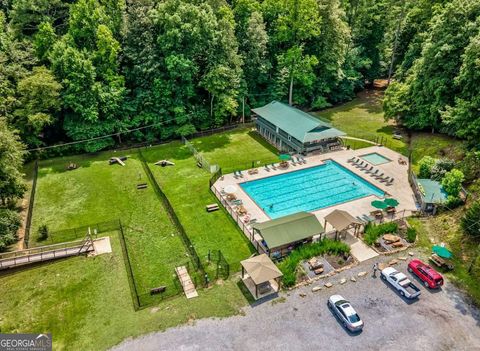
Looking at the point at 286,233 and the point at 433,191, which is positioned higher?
the point at 433,191

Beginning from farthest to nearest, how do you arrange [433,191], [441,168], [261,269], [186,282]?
[441,168]
[433,191]
[186,282]
[261,269]

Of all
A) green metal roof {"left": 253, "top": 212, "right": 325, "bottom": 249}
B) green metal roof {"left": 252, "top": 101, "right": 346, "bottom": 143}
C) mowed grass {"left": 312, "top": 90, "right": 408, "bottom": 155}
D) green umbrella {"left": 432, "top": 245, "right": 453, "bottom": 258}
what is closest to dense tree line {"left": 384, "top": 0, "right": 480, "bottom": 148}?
mowed grass {"left": 312, "top": 90, "right": 408, "bottom": 155}

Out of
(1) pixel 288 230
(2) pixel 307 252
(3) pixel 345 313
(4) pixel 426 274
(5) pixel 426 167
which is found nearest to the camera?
(3) pixel 345 313

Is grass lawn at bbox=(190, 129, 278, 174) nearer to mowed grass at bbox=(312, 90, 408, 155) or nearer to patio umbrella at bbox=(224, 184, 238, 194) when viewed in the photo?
patio umbrella at bbox=(224, 184, 238, 194)

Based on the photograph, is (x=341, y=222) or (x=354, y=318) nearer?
(x=354, y=318)

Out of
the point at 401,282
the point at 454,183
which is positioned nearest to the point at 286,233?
the point at 401,282

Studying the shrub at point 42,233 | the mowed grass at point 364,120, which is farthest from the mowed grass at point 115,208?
the mowed grass at point 364,120

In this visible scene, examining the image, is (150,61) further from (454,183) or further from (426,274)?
(426,274)
